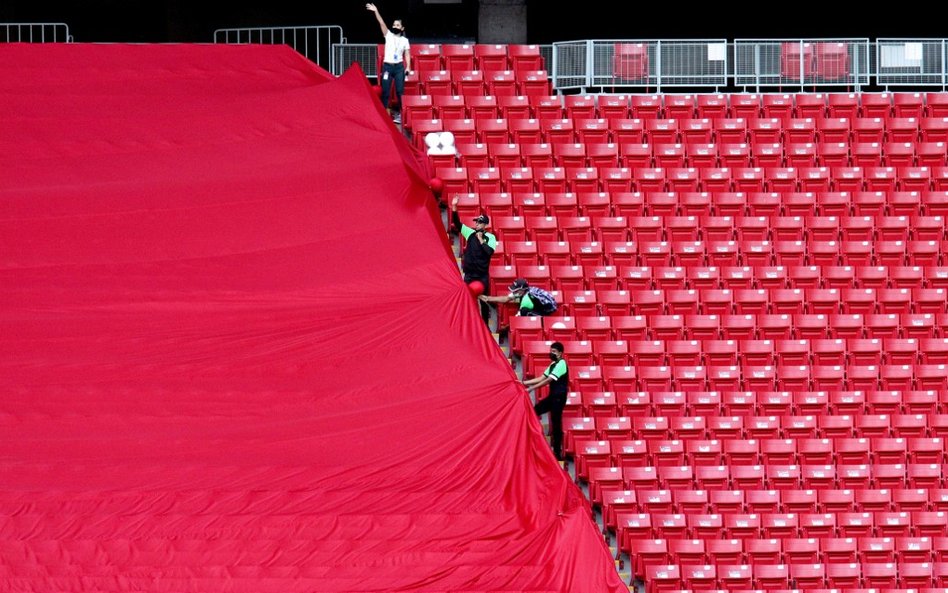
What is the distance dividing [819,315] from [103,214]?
7.17 meters

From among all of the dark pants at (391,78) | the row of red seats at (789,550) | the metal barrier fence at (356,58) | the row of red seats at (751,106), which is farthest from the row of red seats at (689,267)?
the metal barrier fence at (356,58)

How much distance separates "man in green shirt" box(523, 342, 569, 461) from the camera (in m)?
16.6

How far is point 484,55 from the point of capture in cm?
2195

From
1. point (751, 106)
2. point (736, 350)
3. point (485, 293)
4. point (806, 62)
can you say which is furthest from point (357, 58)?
point (736, 350)

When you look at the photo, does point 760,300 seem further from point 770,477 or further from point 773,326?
point 770,477

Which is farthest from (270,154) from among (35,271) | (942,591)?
(942,591)

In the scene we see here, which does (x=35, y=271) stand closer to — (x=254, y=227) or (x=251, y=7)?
(x=254, y=227)

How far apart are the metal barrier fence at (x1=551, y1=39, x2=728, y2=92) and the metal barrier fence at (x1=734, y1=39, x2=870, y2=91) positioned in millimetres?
318

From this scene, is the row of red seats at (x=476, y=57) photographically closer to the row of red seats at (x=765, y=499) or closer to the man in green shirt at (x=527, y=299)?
the man in green shirt at (x=527, y=299)

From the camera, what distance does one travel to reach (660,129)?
813 inches

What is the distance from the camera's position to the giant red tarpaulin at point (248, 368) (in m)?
14.8

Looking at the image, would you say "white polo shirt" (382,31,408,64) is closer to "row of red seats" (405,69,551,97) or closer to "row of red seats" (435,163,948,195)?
"row of red seats" (405,69,551,97)

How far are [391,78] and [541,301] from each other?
4220 mm

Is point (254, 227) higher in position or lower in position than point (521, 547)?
higher
